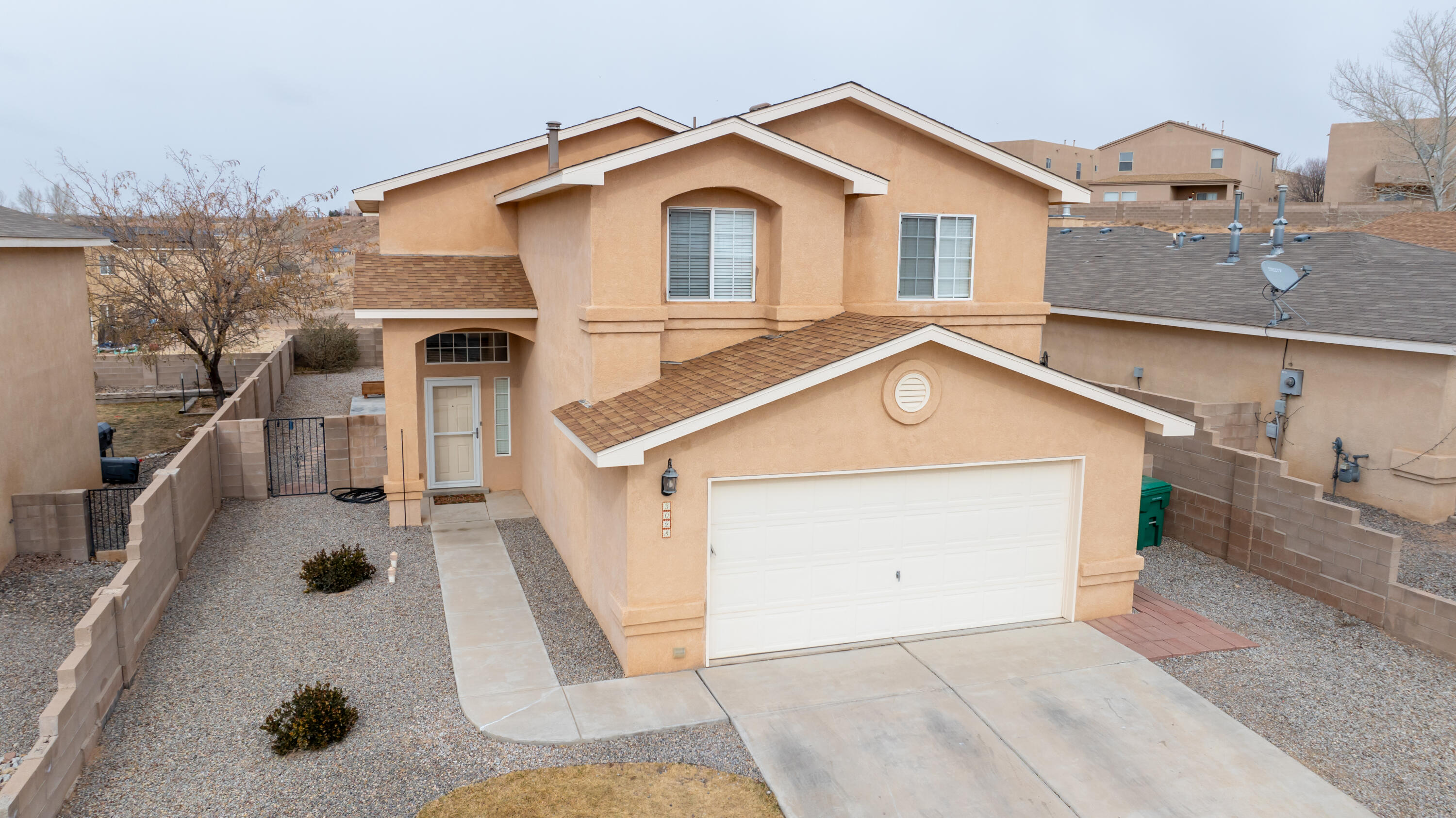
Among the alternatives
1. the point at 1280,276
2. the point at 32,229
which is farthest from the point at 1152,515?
the point at 32,229

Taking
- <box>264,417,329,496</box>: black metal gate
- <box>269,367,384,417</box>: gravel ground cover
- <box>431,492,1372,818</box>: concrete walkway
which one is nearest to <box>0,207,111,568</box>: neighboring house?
<box>264,417,329,496</box>: black metal gate

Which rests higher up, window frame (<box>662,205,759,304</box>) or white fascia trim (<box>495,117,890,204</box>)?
white fascia trim (<box>495,117,890,204</box>)

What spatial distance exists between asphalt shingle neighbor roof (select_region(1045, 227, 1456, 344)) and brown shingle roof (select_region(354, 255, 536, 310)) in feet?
41.9

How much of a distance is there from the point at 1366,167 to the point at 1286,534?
178 ft

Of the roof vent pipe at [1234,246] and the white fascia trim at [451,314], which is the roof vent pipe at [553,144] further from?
A: the roof vent pipe at [1234,246]

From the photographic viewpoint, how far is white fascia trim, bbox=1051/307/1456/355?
563 inches

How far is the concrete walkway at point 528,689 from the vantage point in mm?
9070

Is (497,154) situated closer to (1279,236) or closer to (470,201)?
(470,201)

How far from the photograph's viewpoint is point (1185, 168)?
61750mm

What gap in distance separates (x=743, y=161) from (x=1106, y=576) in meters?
6.96

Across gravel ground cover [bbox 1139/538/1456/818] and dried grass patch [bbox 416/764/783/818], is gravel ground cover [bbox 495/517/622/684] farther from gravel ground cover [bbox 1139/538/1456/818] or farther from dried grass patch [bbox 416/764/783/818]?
gravel ground cover [bbox 1139/538/1456/818]

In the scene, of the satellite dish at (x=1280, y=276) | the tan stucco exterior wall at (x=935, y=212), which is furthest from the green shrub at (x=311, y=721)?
the satellite dish at (x=1280, y=276)

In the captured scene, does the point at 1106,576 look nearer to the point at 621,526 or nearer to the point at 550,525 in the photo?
the point at 621,526

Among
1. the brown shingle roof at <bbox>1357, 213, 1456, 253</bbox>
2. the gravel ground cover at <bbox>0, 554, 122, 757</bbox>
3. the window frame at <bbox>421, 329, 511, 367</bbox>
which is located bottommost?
the gravel ground cover at <bbox>0, 554, 122, 757</bbox>
